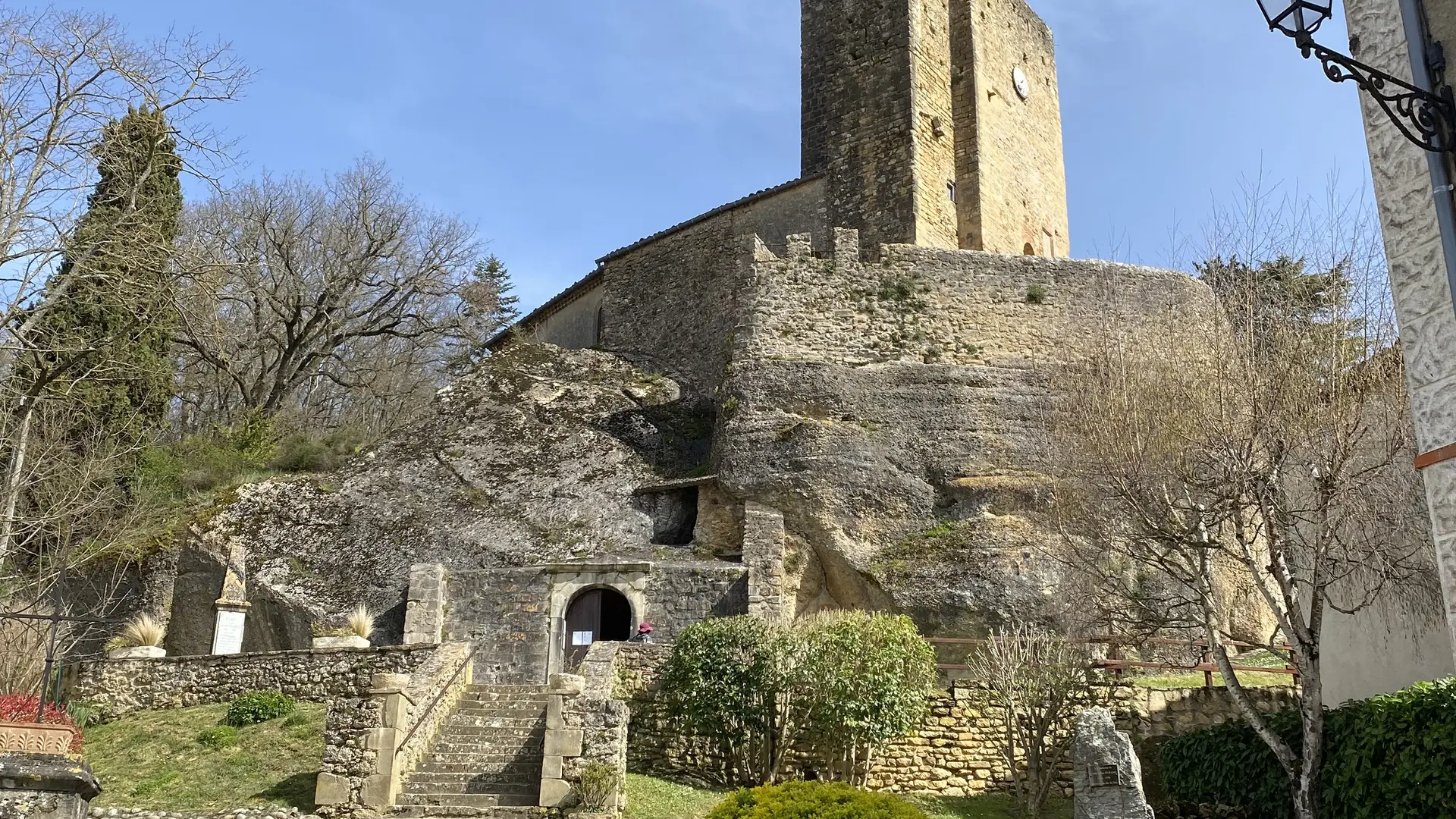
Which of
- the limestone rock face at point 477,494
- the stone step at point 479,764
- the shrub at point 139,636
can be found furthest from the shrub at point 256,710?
the shrub at point 139,636

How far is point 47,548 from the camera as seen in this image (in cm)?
1881

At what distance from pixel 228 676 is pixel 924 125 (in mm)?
17243

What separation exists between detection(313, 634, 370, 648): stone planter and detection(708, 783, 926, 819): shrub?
31.0 feet

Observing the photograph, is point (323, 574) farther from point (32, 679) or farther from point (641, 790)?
point (641, 790)

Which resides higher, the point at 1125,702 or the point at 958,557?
the point at 958,557

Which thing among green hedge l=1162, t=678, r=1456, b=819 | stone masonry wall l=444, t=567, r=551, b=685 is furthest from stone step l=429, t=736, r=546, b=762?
green hedge l=1162, t=678, r=1456, b=819

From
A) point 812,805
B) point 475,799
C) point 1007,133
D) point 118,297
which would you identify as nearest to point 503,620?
point 475,799

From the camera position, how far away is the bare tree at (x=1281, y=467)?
1176 cm

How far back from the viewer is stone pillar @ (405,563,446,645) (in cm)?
1773

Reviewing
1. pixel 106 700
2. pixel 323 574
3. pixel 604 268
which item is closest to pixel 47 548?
pixel 106 700

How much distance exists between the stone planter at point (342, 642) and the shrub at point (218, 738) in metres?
2.13

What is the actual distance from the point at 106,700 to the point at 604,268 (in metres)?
14.8

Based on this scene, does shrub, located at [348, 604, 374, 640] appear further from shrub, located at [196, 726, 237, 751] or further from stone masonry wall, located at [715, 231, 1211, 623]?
stone masonry wall, located at [715, 231, 1211, 623]

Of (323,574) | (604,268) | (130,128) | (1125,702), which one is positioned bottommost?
(1125,702)
